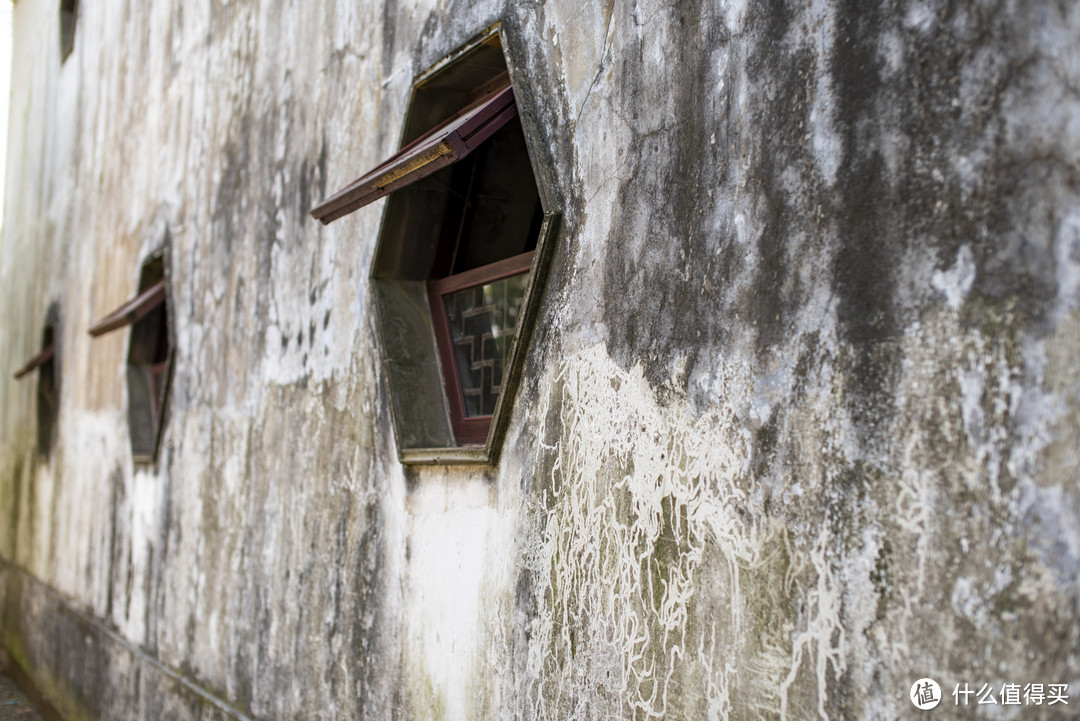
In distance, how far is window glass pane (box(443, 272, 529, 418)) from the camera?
135 inches

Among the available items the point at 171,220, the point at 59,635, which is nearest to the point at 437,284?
the point at 171,220

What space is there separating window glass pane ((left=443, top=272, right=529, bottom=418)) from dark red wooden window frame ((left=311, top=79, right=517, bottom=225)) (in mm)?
467

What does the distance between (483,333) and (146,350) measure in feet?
14.6

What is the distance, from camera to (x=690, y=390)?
2.38m

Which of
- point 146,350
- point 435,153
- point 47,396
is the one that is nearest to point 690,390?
point 435,153

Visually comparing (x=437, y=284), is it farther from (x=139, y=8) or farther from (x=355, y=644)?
(x=139, y=8)

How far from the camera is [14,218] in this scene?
1243cm

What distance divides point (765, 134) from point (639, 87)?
52cm

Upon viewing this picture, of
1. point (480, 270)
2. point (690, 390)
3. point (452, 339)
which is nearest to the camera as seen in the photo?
point (690, 390)

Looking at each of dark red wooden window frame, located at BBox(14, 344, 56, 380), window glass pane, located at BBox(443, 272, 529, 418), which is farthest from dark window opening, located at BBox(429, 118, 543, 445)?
dark red wooden window frame, located at BBox(14, 344, 56, 380)

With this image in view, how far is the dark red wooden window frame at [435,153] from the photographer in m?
3.08

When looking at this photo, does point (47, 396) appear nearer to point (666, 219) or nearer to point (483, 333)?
point (483, 333)

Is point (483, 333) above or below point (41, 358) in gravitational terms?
below

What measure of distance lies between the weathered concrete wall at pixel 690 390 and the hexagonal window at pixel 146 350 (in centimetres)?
146
